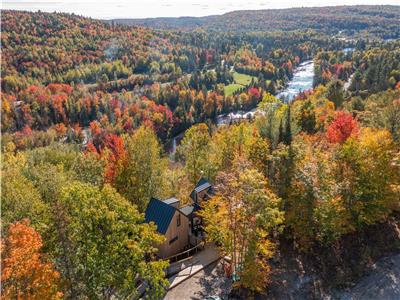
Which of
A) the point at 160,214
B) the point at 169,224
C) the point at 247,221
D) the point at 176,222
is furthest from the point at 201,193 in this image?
the point at 247,221

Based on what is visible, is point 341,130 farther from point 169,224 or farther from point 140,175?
point 169,224

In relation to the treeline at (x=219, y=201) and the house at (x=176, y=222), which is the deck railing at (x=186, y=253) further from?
the treeline at (x=219, y=201)

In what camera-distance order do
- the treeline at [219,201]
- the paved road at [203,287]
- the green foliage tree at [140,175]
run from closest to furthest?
the treeline at [219,201] → the paved road at [203,287] → the green foliage tree at [140,175]

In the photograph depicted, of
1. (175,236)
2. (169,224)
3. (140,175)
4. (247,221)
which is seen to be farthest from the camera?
(140,175)

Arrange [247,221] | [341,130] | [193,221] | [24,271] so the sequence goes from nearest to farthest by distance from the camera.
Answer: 1. [24,271]
2. [247,221]
3. [193,221]
4. [341,130]

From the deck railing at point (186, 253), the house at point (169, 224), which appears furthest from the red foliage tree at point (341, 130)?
the house at point (169, 224)

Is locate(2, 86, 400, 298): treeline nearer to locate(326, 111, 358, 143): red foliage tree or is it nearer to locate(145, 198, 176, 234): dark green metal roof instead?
locate(326, 111, 358, 143): red foliage tree

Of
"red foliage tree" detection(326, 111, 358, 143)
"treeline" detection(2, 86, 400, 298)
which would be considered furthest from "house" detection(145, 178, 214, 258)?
"red foliage tree" detection(326, 111, 358, 143)
